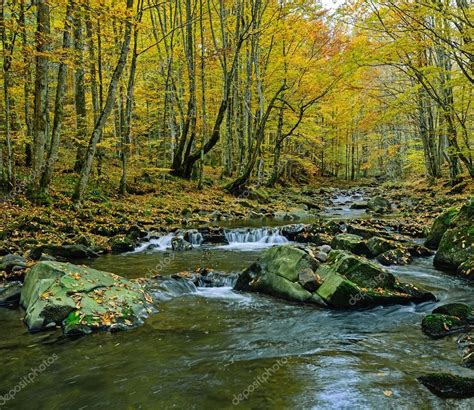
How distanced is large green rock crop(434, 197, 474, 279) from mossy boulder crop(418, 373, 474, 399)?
4.54 meters

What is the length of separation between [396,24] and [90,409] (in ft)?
48.0

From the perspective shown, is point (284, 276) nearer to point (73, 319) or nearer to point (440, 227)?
point (73, 319)

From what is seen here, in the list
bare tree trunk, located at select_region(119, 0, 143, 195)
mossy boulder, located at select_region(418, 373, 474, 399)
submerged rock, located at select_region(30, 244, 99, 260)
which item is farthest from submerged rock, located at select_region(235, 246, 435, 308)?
bare tree trunk, located at select_region(119, 0, 143, 195)

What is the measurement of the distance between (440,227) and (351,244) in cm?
246

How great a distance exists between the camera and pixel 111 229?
11.5 metres

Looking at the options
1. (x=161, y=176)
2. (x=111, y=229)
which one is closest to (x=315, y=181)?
(x=161, y=176)

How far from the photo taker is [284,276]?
23.0 ft

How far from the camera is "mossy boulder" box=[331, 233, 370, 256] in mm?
9297

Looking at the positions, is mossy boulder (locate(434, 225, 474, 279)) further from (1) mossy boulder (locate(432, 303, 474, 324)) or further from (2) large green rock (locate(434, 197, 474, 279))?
(1) mossy boulder (locate(432, 303, 474, 324))

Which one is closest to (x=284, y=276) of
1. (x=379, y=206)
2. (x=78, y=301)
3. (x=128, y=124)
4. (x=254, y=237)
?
(x=78, y=301)

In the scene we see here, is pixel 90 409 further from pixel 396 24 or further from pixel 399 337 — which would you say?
pixel 396 24

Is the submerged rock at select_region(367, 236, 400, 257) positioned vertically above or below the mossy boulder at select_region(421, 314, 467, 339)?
above

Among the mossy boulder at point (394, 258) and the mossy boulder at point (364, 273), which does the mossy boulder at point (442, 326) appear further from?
the mossy boulder at point (394, 258)

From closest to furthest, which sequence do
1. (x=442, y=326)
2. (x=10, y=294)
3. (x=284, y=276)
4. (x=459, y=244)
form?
(x=442, y=326) → (x=10, y=294) → (x=284, y=276) → (x=459, y=244)
